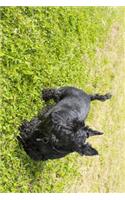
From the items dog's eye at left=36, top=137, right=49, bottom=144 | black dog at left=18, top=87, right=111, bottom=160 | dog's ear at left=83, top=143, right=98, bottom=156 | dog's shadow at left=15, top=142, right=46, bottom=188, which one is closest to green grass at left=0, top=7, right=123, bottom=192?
dog's shadow at left=15, top=142, right=46, bottom=188

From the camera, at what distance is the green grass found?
456 cm

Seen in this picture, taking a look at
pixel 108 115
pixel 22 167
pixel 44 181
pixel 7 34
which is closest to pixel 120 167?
pixel 108 115

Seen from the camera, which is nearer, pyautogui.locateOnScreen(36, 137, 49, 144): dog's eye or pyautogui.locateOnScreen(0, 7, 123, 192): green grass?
pyautogui.locateOnScreen(36, 137, 49, 144): dog's eye

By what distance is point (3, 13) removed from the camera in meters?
4.62

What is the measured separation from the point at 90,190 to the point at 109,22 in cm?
271

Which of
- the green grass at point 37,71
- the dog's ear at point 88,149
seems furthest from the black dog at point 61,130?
the green grass at point 37,71

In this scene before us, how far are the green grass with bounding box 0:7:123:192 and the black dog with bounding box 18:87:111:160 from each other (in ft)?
0.58

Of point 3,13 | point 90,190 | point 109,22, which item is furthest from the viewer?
point 109,22

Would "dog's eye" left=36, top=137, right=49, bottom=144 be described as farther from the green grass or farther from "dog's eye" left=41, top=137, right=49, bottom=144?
the green grass

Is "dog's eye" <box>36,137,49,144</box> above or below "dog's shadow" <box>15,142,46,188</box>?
above

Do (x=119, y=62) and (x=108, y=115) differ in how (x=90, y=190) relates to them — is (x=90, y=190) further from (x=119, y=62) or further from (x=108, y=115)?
(x=119, y=62)

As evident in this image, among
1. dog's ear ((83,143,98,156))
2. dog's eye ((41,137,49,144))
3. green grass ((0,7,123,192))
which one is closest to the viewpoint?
dog's ear ((83,143,98,156))

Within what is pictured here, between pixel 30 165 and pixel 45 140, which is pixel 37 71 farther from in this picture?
pixel 45 140

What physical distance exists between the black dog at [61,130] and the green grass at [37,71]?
18 centimetres
